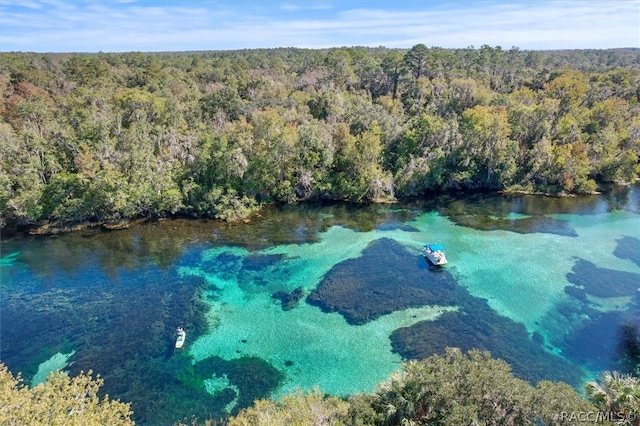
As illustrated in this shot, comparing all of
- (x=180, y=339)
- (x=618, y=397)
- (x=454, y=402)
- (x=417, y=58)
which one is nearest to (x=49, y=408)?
(x=180, y=339)

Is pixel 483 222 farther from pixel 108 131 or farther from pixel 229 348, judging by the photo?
pixel 108 131

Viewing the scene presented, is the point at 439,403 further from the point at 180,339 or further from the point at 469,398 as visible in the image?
the point at 180,339

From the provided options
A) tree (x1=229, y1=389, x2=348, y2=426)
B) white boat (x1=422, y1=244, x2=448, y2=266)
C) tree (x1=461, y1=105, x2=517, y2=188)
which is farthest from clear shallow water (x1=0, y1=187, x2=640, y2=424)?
tree (x1=461, y1=105, x2=517, y2=188)

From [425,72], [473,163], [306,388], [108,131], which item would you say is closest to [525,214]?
[473,163]

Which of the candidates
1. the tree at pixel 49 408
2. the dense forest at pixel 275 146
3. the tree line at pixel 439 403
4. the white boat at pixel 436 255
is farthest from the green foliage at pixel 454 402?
the dense forest at pixel 275 146

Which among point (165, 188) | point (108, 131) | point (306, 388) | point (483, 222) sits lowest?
point (306, 388)

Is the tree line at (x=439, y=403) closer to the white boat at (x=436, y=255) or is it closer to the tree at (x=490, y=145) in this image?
the white boat at (x=436, y=255)
